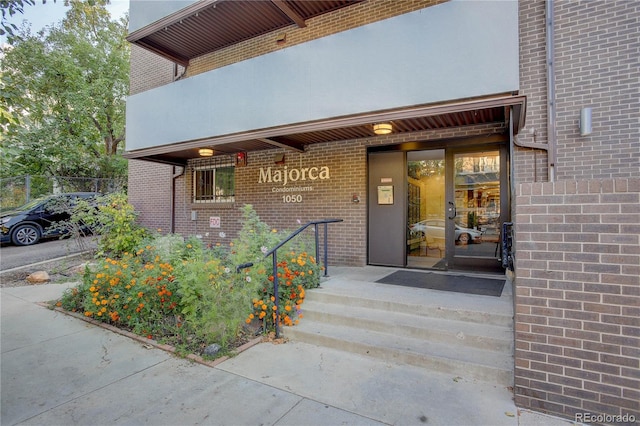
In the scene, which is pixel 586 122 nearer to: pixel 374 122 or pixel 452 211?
pixel 452 211

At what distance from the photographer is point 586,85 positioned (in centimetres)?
468

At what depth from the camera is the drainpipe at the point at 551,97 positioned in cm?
482

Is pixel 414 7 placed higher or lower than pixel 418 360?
higher

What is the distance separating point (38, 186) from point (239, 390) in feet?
57.7

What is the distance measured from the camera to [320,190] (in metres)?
7.07

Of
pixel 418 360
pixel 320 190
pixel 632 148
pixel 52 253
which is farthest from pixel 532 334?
pixel 52 253

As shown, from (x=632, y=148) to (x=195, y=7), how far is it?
794 centimetres

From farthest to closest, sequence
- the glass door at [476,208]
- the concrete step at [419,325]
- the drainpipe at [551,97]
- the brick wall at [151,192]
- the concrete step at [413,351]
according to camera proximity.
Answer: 1. the brick wall at [151,192]
2. the glass door at [476,208]
3. the drainpipe at [551,97]
4. the concrete step at [419,325]
5. the concrete step at [413,351]

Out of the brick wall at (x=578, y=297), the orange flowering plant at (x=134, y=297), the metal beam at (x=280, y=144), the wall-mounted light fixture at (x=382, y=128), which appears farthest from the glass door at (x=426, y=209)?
the orange flowering plant at (x=134, y=297)

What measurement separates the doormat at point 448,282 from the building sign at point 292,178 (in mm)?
2635

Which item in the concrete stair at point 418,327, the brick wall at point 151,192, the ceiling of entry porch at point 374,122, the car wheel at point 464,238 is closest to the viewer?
the concrete stair at point 418,327

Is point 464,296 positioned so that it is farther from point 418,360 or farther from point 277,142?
point 277,142

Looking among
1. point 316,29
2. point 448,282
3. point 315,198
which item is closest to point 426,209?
point 315,198

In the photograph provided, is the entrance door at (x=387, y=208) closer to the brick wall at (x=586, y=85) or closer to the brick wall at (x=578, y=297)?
the brick wall at (x=586, y=85)
